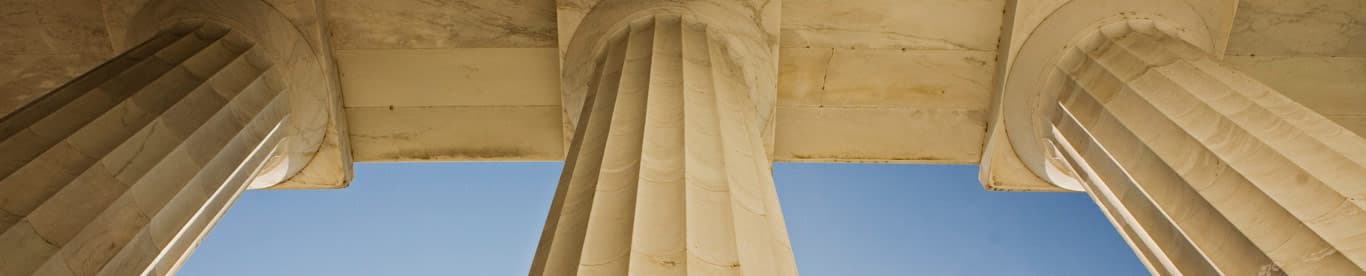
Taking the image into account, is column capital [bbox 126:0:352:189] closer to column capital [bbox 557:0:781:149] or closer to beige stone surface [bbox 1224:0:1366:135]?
column capital [bbox 557:0:781:149]

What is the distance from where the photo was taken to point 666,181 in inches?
392

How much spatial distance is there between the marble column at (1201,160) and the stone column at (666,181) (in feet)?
19.9

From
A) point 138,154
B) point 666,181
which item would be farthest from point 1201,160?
point 138,154

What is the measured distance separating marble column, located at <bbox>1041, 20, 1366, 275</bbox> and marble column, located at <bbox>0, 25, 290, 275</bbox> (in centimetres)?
1457

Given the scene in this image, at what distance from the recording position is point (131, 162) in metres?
13.4

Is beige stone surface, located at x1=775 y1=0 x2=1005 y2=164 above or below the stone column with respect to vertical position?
below

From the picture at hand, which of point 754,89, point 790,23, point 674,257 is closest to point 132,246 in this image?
point 674,257

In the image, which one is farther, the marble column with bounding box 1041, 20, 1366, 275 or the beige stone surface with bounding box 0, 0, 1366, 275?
the marble column with bounding box 1041, 20, 1366, 275

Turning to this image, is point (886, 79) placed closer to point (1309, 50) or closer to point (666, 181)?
point (1309, 50)

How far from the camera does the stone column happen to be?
27.6 feet

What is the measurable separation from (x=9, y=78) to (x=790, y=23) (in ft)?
53.0

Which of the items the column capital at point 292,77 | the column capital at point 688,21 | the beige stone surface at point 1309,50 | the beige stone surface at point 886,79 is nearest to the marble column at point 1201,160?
the beige stone surface at point 886,79

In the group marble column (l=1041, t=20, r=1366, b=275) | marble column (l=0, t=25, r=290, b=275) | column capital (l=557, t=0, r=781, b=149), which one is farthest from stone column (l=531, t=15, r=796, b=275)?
marble column (l=0, t=25, r=290, b=275)

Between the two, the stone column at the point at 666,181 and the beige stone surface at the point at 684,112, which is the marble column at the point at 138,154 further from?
the stone column at the point at 666,181
